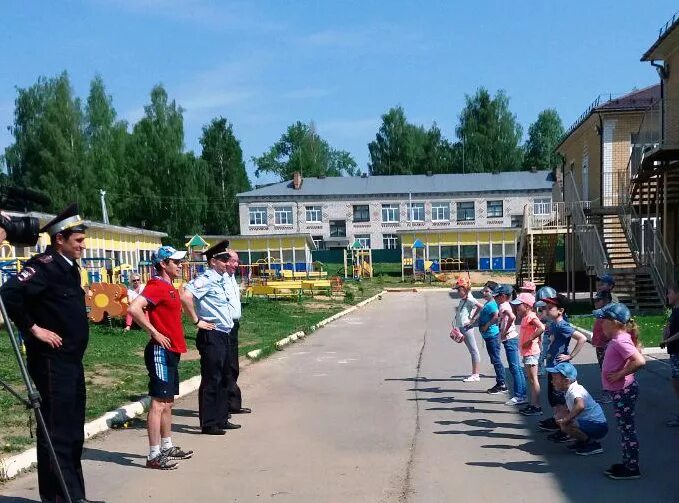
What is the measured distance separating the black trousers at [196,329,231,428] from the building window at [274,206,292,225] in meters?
57.0

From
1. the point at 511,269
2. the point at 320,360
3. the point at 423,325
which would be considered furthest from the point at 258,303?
the point at 511,269

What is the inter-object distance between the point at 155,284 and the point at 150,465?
1.51 metres

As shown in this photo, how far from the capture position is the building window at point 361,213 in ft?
208

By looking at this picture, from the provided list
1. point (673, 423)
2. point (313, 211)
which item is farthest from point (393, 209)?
point (673, 423)

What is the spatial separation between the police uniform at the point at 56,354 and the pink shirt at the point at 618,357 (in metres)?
3.91

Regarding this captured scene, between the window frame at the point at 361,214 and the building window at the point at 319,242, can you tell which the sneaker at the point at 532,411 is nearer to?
the window frame at the point at 361,214

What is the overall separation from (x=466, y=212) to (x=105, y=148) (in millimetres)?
32731

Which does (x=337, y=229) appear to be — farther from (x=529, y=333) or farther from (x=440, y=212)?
(x=529, y=333)

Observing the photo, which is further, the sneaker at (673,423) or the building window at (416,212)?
the building window at (416,212)

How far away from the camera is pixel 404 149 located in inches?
3137

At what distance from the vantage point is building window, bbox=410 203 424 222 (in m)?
63.0

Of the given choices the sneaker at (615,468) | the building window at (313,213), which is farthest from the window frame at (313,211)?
the sneaker at (615,468)

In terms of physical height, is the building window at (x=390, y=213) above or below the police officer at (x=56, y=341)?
above

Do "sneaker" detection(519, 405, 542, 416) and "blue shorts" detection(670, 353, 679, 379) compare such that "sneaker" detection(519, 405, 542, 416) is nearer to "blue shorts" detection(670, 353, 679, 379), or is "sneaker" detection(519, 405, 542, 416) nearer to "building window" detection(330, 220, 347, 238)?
"blue shorts" detection(670, 353, 679, 379)
